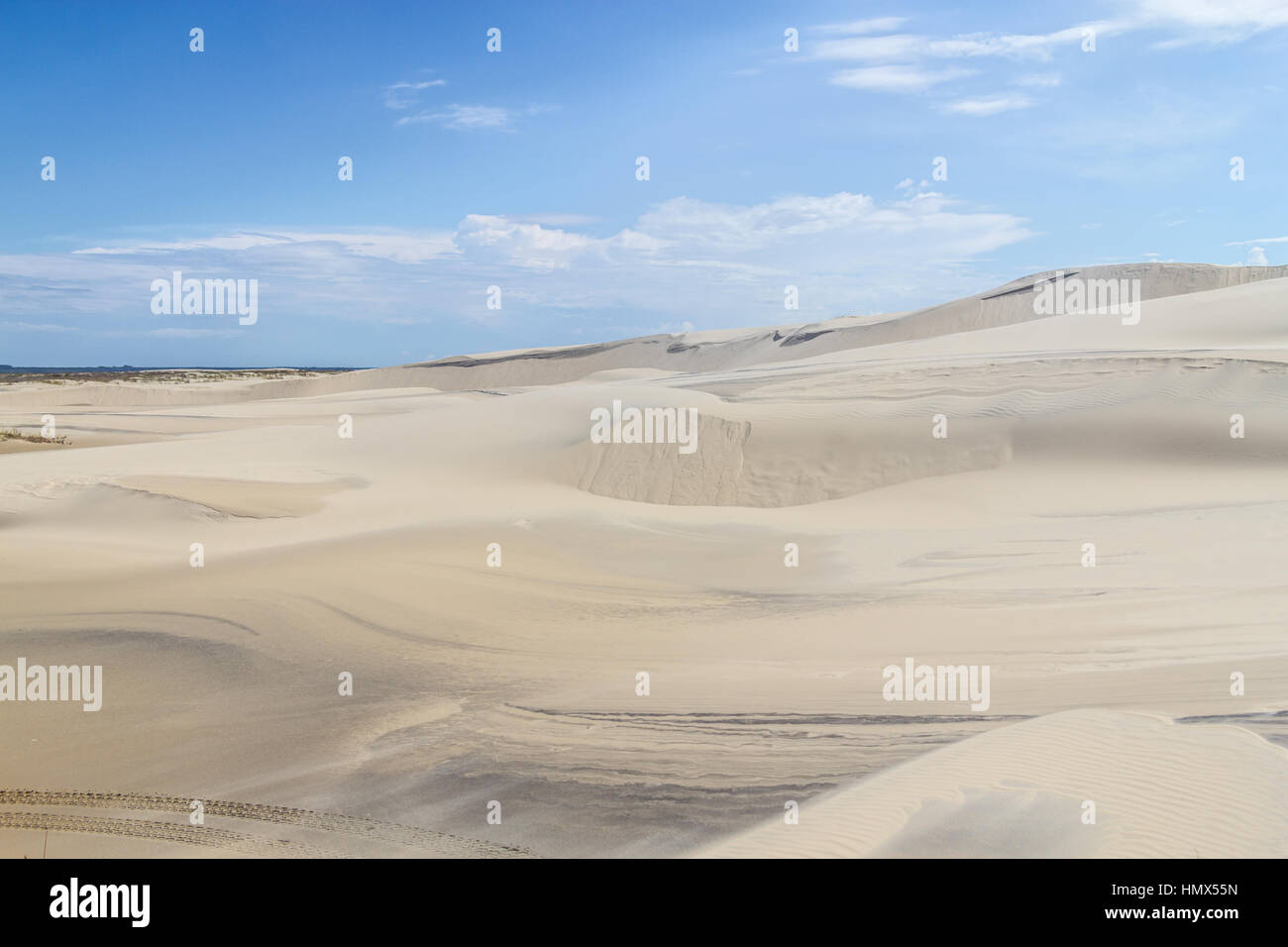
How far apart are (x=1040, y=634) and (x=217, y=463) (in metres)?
15.7

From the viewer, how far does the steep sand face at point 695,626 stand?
18.0 feet

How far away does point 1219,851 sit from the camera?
4531 mm

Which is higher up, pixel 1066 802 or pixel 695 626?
pixel 695 626

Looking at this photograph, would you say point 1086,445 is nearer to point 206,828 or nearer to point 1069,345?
point 1069,345

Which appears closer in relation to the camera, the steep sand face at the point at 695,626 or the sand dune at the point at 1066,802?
the sand dune at the point at 1066,802

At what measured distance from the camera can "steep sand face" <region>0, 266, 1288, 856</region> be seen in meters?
5.48

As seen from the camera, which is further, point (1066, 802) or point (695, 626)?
point (695, 626)

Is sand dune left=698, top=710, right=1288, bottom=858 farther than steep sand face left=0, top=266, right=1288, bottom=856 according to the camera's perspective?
No

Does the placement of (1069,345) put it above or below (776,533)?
above

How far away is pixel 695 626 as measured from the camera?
364 inches

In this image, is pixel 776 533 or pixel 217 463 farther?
pixel 217 463
